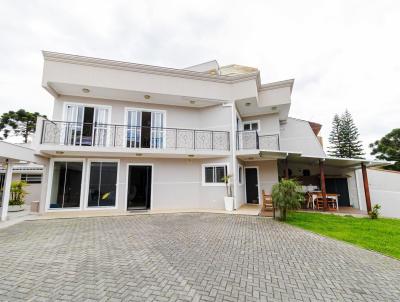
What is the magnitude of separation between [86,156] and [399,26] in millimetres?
16528

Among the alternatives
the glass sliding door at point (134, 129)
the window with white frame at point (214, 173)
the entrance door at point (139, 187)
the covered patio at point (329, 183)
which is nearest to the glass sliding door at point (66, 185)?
the entrance door at point (139, 187)

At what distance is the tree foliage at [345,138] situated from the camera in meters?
30.9

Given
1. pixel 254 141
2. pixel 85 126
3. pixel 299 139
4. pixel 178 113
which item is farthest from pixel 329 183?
pixel 85 126

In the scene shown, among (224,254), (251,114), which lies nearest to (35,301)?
(224,254)

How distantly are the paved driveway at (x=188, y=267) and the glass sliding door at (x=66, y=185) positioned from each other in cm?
347

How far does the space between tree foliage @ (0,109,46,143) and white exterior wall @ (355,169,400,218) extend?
3403cm

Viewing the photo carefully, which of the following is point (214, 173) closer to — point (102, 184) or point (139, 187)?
point (139, 187)

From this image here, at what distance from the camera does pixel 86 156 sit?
1045 cm

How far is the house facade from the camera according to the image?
9.84 metres

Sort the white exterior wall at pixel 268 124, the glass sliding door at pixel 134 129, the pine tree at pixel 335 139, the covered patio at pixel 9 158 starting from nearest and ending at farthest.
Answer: the covered patio at pixel 9 158, the glass sliding door at pixel 134 129, the white exterior wall at pixel 268 124, the pine tree at pixel 335 139

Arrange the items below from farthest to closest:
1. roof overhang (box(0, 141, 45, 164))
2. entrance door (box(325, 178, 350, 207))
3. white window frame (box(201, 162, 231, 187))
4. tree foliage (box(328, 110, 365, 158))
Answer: tree foliage (box(328, 110, 365, 158)), entrance door (box(325, 178, 350, 207)), white window frame (box(201, 162, 231, 187)), roof overhang (box(0, 141, 45, 164))

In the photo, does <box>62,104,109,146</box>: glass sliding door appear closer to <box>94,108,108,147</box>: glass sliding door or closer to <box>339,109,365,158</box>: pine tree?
<box>94,108,108,147</box>: glass sliding door

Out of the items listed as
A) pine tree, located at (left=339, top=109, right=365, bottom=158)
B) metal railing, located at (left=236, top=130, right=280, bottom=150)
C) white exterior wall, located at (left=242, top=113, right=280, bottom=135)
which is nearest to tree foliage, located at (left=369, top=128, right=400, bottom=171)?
pine tree, located at (left=339, top=109, right=365, bottom=158)

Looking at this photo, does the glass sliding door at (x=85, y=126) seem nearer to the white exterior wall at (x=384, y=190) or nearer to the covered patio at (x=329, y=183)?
the covered patio at (x=329, y=183)
